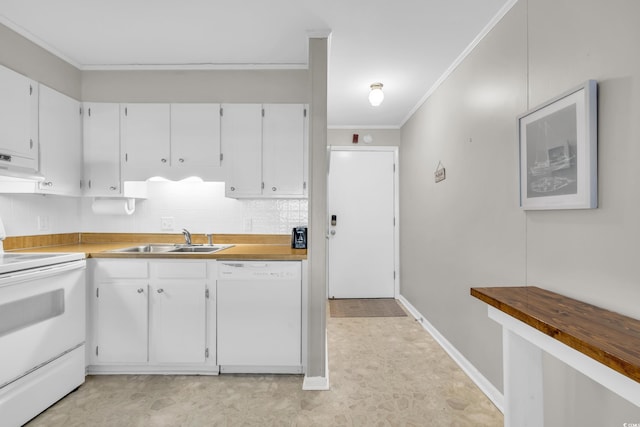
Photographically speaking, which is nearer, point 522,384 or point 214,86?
point 522,384

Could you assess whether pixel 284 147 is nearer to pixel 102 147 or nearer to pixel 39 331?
pixel 102 147

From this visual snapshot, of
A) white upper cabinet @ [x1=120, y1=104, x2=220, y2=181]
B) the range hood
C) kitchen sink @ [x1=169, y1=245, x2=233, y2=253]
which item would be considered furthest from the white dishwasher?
the range hood

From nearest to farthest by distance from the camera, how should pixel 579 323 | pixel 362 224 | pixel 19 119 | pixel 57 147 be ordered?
pixel 579 323, pixel 19 119, pixel 57 147, pixel 362 224

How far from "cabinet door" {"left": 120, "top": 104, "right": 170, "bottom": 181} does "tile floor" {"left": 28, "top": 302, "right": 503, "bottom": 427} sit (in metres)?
1.59

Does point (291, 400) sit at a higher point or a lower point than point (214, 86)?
lower

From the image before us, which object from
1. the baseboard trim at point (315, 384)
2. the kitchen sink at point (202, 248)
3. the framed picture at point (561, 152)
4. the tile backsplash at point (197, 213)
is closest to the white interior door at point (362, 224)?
the tile backsplash at point (197, 213)

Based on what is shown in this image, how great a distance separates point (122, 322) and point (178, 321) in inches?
15.9

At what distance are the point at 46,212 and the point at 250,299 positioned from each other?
6.15 ft

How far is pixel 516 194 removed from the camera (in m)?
1.87

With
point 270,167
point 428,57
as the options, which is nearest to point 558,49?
point 428,57

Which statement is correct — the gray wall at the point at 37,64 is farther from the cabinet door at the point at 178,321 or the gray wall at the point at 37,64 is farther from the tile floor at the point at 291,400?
the tile floor at the point at 291,400

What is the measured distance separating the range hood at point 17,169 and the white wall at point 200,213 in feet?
2.47

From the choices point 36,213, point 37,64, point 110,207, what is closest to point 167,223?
point 110,207

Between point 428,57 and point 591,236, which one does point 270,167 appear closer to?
point 428,57
